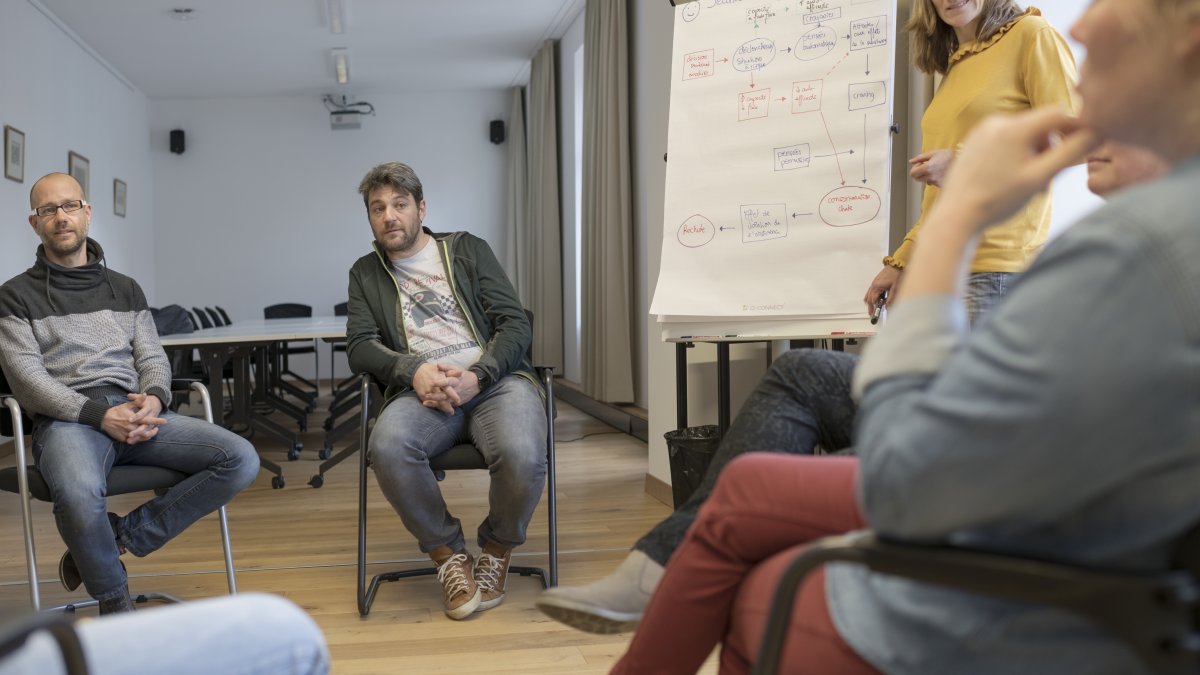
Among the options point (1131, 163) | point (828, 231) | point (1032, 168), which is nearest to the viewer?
point (1032, 168)

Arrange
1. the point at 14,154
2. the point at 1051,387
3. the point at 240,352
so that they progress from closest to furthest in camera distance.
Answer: the point at 1051,387 < the point at 240,352 < the point at 14,154

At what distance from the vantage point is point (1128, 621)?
667 millimetres

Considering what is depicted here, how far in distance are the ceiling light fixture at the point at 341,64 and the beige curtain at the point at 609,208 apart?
2620mm

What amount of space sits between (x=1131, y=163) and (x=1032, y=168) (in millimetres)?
446

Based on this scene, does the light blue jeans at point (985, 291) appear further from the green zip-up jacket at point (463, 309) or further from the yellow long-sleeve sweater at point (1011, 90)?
the green zip-up jacket at point (463, 309)

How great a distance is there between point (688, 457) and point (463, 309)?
0.78 m

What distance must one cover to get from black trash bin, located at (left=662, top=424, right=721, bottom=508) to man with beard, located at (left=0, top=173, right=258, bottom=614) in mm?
1160

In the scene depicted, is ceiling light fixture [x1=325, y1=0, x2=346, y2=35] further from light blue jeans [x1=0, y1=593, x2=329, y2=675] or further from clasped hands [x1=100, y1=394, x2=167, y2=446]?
light blue jeans [x1=0, y1=593, x2=329, y2=675]

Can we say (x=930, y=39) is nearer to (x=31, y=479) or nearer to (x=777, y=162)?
(x=777, y=162)

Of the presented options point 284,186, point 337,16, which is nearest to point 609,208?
point 337,16

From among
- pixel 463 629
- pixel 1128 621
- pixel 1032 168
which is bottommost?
pixel 463 629

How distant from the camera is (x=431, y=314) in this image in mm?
2938

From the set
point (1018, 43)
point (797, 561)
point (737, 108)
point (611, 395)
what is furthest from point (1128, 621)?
point (611, 395)

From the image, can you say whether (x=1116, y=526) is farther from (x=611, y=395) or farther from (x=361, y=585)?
(x=611, y=395)
